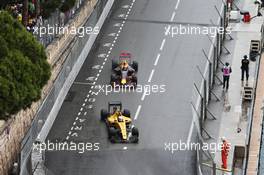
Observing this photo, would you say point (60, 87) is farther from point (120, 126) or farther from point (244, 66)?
point (244, 66)

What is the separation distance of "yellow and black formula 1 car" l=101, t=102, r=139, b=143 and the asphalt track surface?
439 mm

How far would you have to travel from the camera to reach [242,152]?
72.8 m

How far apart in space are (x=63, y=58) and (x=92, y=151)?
1130 cm

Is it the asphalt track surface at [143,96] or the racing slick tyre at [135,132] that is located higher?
the racing slick tyre at [135,132]

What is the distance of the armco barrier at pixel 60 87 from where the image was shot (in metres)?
68.4

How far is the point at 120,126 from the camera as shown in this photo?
7262cm

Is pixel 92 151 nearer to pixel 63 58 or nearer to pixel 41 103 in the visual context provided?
pixel 41 103

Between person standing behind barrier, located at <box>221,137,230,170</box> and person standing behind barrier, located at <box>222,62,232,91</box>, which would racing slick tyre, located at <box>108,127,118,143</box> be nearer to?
person standing behind barrier, located at <box>221,137,230,170</box>

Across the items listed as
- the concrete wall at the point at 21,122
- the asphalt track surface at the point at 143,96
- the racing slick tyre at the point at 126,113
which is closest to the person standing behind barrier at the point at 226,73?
the asphalt track surface at the point at 143,96

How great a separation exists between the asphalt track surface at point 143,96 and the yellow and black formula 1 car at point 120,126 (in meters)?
0.44

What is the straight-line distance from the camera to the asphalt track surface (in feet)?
229

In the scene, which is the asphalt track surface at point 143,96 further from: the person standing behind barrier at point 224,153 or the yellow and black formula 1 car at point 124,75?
the person standing behind barrier at point 224,153

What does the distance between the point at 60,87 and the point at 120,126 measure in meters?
5.93

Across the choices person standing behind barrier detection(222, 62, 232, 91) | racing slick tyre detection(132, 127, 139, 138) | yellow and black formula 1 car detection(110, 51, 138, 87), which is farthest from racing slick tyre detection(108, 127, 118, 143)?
person standing behind barrier detection(222, 62, 232, 91)
